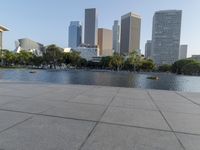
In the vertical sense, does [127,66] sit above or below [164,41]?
below

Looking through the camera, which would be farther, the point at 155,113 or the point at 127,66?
the point at 127,66

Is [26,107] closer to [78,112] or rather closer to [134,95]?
[78,112]

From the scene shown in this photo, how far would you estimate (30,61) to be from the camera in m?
118

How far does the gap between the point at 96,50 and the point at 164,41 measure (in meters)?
64.3

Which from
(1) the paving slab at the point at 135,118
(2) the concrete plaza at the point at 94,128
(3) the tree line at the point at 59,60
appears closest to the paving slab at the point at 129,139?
(2) the concrete plaza at the point at 94,128

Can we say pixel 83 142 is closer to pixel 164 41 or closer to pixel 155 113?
pixel 155 113

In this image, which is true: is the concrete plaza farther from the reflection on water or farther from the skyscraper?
the skyscraper

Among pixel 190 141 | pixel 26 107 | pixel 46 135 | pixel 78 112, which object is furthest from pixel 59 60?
pixel 190 141

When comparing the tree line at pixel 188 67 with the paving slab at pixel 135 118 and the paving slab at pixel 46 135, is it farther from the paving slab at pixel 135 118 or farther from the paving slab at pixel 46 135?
the paving slab at pixel 46 135

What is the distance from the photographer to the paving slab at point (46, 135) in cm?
339

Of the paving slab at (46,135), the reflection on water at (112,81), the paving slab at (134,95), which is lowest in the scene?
the reflection on water at (112,81)

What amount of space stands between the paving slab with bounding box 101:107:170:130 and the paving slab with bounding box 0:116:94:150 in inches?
32.3

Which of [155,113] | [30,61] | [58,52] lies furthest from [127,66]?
[155,113]

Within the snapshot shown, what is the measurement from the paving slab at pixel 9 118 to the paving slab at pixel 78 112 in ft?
2.15
